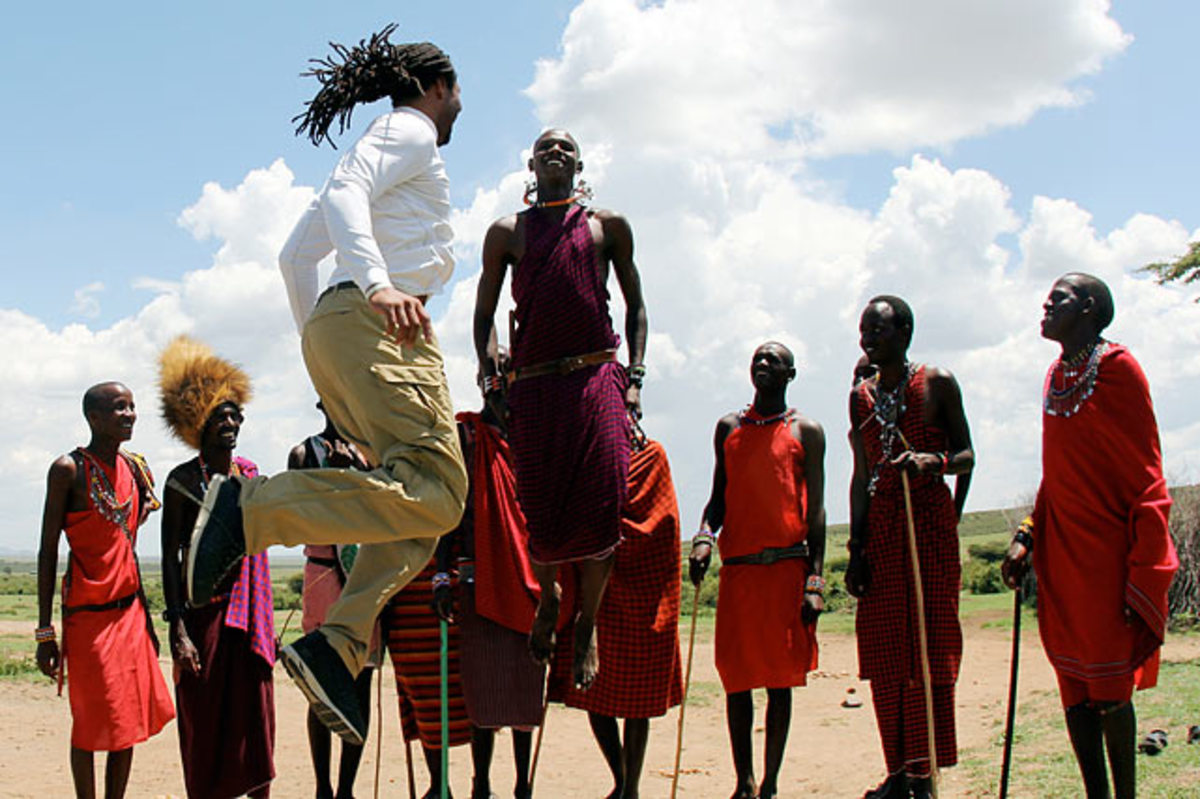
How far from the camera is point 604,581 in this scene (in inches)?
213

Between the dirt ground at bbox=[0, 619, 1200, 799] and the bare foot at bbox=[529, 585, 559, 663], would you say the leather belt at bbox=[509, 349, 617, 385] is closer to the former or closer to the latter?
the bare foot at bbox=[529, 585, 559, 663]

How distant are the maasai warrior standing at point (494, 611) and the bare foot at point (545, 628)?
0.70 m

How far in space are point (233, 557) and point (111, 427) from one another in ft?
10.6

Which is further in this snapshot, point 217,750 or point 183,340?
point 183,340

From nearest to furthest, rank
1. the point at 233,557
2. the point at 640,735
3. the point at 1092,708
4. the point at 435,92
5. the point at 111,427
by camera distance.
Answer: the point at 233,557 < the point at 435,92 < the point at 1092,708 < the point at 640,735 < the point at 111,427

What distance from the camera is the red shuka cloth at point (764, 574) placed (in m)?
6.75

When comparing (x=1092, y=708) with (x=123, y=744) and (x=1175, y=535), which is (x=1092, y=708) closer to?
(x=123, y=744)

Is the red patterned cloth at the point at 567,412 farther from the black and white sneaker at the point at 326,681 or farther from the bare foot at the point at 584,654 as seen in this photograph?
the black and white sneaker at the point at 326,681

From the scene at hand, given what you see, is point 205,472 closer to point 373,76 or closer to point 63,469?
point 63,469

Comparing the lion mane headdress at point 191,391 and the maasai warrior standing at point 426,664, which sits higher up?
the lion mane headdress at point 191,391

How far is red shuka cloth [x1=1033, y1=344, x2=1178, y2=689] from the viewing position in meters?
5.09

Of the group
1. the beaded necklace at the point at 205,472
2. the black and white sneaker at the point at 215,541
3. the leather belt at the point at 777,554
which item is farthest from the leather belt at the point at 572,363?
the beaded necklace at the point at 205,472

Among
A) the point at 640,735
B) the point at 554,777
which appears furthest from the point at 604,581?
the point at 554,777

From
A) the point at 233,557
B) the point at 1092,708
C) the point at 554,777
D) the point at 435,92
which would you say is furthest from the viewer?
the point at 554,777
